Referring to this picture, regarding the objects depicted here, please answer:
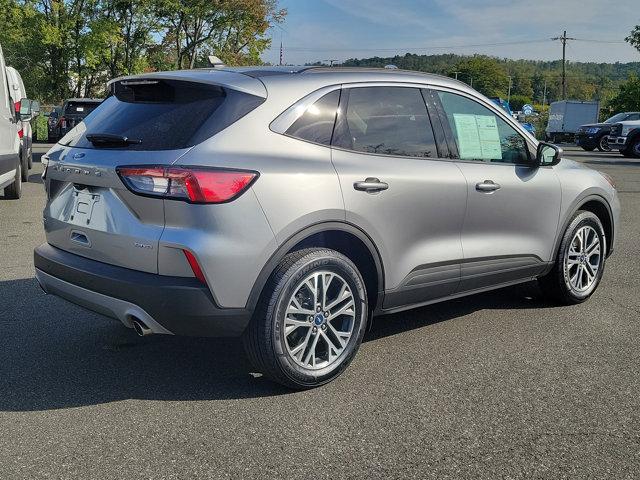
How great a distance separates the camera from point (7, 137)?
9.43 m

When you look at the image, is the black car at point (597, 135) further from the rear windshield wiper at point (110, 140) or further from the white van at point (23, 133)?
the rear windshield wiper at point (110, 140)

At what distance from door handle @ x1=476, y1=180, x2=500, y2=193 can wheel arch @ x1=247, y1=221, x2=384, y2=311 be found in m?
1.00

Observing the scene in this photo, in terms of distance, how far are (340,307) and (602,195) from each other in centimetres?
286

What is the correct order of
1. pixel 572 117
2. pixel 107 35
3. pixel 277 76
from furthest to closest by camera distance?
pixel 572 117, pixel 107 35, pixel 277 76

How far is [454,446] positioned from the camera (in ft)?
10.3

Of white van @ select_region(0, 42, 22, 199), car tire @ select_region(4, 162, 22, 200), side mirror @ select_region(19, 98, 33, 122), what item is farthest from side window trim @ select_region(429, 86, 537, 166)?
car tire @ select_region(4, 162, 22, 200)

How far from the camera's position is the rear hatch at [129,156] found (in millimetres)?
3369

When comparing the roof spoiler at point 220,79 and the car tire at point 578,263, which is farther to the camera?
the car tire at point 578,263

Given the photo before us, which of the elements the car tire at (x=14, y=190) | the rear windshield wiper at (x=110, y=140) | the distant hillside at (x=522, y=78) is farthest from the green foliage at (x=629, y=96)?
the distant hillside at (x=522, y=78)

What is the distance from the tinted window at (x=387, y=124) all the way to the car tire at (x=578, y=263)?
164 cm

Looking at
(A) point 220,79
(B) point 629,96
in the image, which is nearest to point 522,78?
(B) point 629,96

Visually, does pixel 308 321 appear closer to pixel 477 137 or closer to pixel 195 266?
pixel 195 266

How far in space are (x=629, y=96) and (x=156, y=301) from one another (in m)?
47.2

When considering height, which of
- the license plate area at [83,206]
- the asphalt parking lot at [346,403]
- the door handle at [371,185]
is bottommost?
the asphalt parking lot at [346,403]
